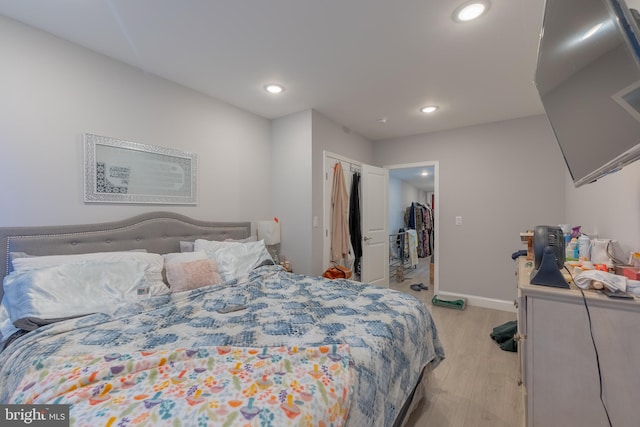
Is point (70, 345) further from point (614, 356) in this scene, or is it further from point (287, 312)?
point (614, 356)

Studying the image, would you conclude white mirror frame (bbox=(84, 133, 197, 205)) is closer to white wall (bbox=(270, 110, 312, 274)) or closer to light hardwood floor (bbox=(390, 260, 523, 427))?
white wall (bbox=(270, 110, 312, 274))

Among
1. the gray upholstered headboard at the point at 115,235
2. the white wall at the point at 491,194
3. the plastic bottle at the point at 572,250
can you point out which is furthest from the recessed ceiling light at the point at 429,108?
the gray upholstered headboard at the point at 115,235

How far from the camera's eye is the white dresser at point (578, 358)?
3.40 ft

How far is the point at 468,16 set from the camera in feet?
5.41

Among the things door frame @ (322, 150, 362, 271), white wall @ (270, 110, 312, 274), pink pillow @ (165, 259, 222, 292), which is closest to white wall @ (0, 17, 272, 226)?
pink pillow @ (165, 259, 222, 292)

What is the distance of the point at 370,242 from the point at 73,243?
3.26 m

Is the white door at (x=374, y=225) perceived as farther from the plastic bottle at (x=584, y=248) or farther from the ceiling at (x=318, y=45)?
the plastic bottle at (x=584, y=248)

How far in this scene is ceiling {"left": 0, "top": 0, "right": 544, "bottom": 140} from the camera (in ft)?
5.29

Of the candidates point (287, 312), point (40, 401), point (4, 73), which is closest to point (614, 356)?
point (287, 312)

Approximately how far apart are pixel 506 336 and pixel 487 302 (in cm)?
107

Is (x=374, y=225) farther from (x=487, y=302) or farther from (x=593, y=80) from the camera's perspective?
(x=593, y=80)

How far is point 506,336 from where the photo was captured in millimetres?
2576

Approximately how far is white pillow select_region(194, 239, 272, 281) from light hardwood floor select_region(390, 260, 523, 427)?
63.6 inches

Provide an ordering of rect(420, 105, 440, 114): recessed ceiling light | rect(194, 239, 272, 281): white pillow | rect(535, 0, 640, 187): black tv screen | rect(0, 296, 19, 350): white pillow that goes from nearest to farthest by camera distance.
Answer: rect(535, 0, 640, 187): black tv screen, rect(0, 296, 19, 350): white pillow, rect(194, 239, 272, 281): white pillow, rect(420, 105, 440, 114): recessed ceiling light
